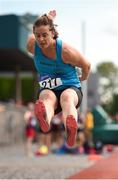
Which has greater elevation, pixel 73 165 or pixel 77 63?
pixel 77 63

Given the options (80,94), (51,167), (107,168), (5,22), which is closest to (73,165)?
(51,167)

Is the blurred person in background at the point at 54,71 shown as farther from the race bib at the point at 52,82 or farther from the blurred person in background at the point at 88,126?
the blurred person in background at the point at 88,126

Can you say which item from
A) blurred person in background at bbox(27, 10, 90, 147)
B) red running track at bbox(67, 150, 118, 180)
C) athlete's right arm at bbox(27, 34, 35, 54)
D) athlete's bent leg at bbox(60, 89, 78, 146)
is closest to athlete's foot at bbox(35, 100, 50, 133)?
blurred person in background at bbox(27, 10, 90, 147)

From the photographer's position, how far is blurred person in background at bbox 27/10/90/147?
21.7 feet

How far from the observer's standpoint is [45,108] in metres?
6.55

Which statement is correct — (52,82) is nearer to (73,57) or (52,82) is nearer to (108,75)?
(73,57)

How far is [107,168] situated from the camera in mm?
10359

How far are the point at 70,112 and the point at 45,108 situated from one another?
0.94 ft

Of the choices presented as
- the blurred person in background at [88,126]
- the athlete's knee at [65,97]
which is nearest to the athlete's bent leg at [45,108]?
the athlete's knee at [65,97]

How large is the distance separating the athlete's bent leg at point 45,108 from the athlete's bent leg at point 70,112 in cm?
13

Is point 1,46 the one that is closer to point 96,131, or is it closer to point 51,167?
point 96,131

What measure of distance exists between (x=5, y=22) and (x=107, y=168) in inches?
643

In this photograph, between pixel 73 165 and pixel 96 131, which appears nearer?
pixel 73 165

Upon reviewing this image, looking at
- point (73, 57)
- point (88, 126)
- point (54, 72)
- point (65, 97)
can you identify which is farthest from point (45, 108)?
point (88, 126)
